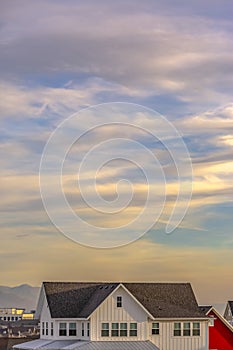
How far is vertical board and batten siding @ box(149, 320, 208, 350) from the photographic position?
74.3 metres

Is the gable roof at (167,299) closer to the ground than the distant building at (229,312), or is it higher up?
closer to the ground

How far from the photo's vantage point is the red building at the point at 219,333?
7831cm

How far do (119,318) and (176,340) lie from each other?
493cm

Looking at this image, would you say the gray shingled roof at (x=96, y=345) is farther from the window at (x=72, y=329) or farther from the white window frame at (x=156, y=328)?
the white window frame at (x=156, y=328)

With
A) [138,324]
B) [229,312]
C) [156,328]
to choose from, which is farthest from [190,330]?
[229,312]

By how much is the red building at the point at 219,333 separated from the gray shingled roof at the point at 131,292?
2.27 meters

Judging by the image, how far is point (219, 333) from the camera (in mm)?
78688

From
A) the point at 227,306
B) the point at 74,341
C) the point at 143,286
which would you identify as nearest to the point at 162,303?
the point at 143,286

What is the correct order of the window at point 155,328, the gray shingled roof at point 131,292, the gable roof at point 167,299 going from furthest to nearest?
the gable roof at point 167,299, the gray shingled roof at point 131,292, the window at point 155,328

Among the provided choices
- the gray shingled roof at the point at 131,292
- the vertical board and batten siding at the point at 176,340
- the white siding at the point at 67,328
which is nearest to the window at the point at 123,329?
the vertical board and batten siding at the point at 176,340

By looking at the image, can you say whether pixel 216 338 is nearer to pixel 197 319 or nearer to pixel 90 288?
pixel 197 319

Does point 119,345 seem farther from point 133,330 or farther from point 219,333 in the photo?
point 219,333

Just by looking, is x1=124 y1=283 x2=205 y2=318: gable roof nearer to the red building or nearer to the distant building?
the red building

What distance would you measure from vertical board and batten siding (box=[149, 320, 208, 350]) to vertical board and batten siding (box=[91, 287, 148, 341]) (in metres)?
1.18
